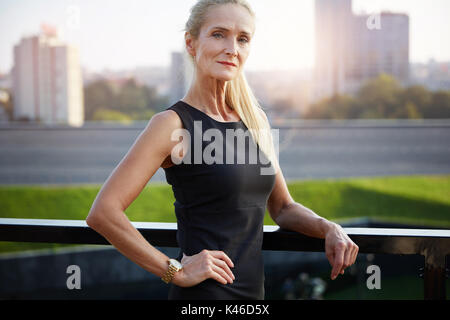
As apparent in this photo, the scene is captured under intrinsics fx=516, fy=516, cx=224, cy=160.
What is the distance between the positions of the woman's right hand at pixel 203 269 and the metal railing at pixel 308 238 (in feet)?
0.71

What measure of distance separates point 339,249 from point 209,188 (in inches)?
15.5

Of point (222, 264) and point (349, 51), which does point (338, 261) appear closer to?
point (222, 264)

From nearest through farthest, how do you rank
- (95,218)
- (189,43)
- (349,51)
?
1. (95,218)
2. (189,43)
3. (349,51)

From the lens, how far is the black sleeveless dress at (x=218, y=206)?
1358 mm

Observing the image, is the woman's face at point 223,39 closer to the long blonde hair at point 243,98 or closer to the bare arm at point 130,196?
the long blonde hair at point 243,98

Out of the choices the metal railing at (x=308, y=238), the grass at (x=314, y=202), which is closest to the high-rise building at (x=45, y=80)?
the grass at (x=314, y=202)

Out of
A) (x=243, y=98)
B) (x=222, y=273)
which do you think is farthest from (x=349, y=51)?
(x=222, y=273)

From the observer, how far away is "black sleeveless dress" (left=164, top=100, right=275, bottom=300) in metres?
1.36

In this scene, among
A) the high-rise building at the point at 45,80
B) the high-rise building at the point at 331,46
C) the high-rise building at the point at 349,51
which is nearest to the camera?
the high-rise building at the point at 45,80

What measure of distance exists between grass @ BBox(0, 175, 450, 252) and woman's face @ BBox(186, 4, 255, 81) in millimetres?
13368

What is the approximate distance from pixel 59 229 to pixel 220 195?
0.56m

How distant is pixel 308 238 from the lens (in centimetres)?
152

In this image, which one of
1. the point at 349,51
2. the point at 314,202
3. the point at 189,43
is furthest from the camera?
the point at 349,51

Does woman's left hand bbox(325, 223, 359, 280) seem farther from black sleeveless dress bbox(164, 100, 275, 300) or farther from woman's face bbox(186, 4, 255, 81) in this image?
woman's face bbox(186, 4, 255, 81)
